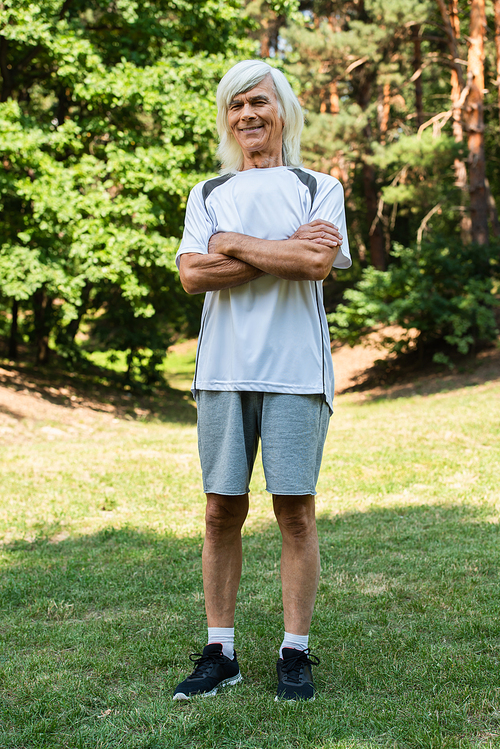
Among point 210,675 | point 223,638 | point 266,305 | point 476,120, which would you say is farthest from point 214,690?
point 476,120

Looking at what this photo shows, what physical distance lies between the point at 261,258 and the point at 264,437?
0.61 meters

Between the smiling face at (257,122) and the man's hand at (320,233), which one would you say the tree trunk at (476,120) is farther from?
the man's hand at (320,233)

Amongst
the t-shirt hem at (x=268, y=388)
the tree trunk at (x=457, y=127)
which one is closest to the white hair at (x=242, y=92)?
the t-shirt hem at (x=268, y=388)

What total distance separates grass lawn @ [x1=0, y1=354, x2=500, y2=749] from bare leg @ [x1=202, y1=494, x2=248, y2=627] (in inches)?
10.6

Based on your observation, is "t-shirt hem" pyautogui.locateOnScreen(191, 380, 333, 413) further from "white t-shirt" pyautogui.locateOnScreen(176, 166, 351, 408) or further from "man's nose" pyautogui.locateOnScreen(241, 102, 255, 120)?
"man's nose" pyautogui.locateOnScreen(241, 102, 255, 120)

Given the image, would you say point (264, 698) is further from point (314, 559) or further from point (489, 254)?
point (489, 254)

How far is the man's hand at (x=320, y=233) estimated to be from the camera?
2254 mm

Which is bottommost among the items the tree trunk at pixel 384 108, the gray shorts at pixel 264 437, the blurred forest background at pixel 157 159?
the gray shorts at pixel 264 437

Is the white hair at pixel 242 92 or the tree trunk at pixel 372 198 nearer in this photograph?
the white hair at pixel 242 92

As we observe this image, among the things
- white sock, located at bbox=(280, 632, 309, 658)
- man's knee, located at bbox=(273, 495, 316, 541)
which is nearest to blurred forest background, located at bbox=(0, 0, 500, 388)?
man's knee, located at bbox=(273, 495, 316, 541)

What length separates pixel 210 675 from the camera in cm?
235

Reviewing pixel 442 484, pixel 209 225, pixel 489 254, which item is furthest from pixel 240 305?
pixel 489 254

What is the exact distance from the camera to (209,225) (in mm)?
2426

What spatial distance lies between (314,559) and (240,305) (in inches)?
37.1
